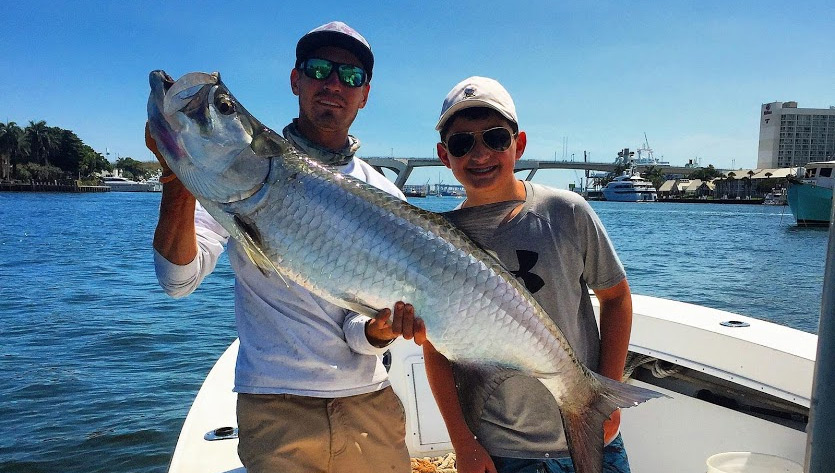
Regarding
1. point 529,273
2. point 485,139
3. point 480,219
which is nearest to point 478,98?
point 485,139

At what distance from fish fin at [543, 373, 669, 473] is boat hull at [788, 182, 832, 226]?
55.8 m

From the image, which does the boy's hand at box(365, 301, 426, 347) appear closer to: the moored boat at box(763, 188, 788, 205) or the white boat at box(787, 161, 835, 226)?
the white boat at box(787, 161, 835, 226)

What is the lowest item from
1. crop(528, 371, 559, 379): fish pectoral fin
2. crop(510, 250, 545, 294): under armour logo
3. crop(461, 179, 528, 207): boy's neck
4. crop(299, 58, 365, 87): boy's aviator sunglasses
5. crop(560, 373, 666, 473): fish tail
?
crop(560, 373, 666, 473): fish tail

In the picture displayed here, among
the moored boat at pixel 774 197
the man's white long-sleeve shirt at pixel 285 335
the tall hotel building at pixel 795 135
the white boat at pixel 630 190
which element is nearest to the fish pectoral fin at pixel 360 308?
the man's white long-sleeve shirt at pixel 285 335

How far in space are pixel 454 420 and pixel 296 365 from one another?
686 mm

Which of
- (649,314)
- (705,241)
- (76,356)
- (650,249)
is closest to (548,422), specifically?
(649,314)

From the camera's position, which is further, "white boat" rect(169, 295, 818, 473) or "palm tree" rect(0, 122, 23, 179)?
"palm tree" rect(0, 122, 23, 179)

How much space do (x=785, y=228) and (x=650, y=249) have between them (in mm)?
25205

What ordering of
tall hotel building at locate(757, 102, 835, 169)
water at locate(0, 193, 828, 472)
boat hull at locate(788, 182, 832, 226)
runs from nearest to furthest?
water at locate(0, 193, 828, 472) < boat hull at locate(788, 182, 832, 226) < tall hotel building at locate(757, 102, 835, 169)

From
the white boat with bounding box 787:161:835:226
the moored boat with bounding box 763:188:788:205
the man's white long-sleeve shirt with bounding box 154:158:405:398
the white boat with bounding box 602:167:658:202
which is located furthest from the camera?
the white boat with bounding box 602:167:658:202

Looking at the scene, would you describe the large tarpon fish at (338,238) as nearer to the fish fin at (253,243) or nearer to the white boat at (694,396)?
the fish fin at (253,243)

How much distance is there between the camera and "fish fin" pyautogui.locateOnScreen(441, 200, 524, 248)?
232cm

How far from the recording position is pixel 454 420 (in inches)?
98.1

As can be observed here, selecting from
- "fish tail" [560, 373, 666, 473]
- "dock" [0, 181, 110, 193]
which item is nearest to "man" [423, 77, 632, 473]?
"fish tail" [560, 373, 666, 473]
